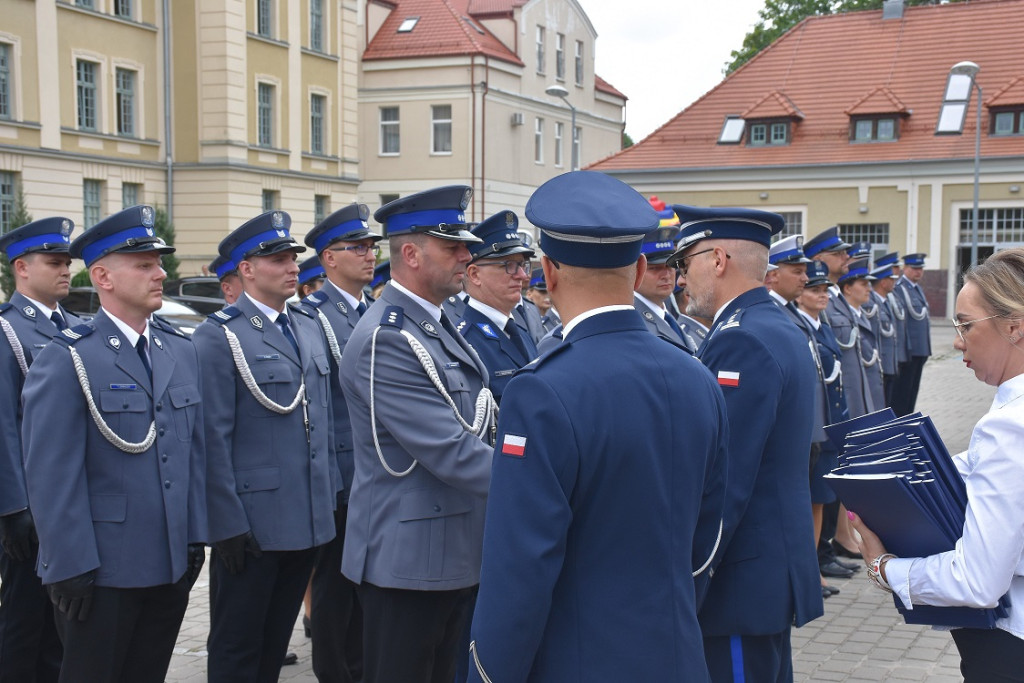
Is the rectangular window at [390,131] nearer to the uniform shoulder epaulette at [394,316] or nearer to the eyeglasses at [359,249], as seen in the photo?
the eyeglasses at [359,249]

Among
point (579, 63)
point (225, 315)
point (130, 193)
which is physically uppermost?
point (579, 63)

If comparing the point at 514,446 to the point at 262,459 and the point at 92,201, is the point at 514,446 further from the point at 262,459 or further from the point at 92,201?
the point at 92,201

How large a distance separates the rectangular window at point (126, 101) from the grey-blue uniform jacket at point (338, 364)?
2853 centimetres

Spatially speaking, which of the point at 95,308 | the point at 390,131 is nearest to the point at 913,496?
the point at 95,308

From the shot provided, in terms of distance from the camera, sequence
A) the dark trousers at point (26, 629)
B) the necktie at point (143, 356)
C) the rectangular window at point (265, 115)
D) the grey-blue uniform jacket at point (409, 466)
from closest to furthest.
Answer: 1. the grey-blue uniform jacket at point (409, 466)
2. the necktie at point (143, 356)
3. the dark trousers at point (26, 629)
4. the rectangular window at point (265, 115)

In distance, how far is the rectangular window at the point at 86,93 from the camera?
3070 cm

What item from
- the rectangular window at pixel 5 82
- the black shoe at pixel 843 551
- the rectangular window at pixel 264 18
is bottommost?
the black shoe at pixel 843 551

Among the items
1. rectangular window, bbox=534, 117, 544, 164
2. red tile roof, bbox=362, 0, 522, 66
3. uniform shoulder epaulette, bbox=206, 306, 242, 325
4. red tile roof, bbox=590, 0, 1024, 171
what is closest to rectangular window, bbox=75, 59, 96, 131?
red tile roof, bbox=362, 0, 522, 66

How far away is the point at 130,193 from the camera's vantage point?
33375 mm

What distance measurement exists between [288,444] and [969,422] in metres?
12.3

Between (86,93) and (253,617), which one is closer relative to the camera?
(253,617)

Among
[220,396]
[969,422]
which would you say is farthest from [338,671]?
[969,422]

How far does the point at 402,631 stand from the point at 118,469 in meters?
1.32

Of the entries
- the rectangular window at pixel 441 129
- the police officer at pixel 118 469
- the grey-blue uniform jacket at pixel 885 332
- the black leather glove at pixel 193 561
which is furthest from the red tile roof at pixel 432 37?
the black leather glove at pixel 193 561
